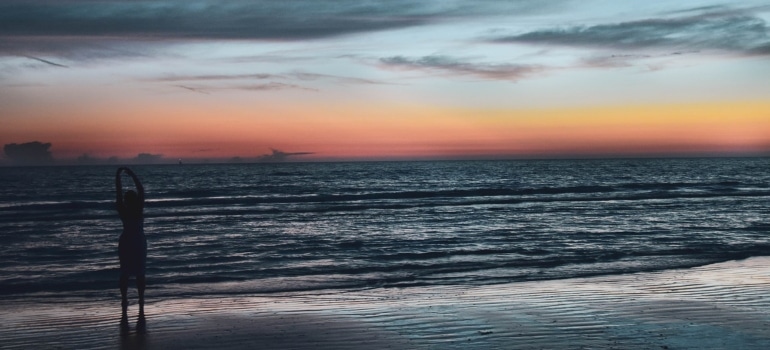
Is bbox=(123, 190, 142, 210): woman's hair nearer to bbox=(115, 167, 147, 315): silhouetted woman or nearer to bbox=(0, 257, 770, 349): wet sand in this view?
bbox=(115, 167, 147, 315): silhouetted woman

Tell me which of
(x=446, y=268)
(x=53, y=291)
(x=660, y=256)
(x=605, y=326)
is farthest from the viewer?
(x=660, y=256)

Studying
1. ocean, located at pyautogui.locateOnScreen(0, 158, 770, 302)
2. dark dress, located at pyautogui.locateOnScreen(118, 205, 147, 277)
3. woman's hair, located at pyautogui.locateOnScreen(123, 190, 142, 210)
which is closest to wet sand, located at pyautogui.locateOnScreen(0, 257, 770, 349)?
dark dress, located at pyautogui.locateOnScreen(118, 205, 147, 277)

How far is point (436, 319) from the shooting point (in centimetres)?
878

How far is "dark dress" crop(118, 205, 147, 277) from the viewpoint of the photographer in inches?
345

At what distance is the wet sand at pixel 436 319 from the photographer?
768 cm

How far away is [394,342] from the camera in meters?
7.66

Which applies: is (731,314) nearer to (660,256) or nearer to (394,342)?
(394,342)

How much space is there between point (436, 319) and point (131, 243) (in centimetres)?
394

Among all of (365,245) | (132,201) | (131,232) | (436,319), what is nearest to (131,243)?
(131,232)

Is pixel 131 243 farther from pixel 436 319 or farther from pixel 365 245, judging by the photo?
pixel 365 245

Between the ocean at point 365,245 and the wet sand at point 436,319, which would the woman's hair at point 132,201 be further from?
the ocean at point 365,245

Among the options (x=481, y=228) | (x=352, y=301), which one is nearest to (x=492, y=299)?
(x=352, y=301)

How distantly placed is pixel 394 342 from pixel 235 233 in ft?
50.1

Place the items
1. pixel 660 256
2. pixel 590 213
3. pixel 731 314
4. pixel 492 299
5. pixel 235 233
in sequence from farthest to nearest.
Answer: pixel 590 213 → pixel 235 233 → pixel 660 256 → pixel 492 299 → pixel 731 314
